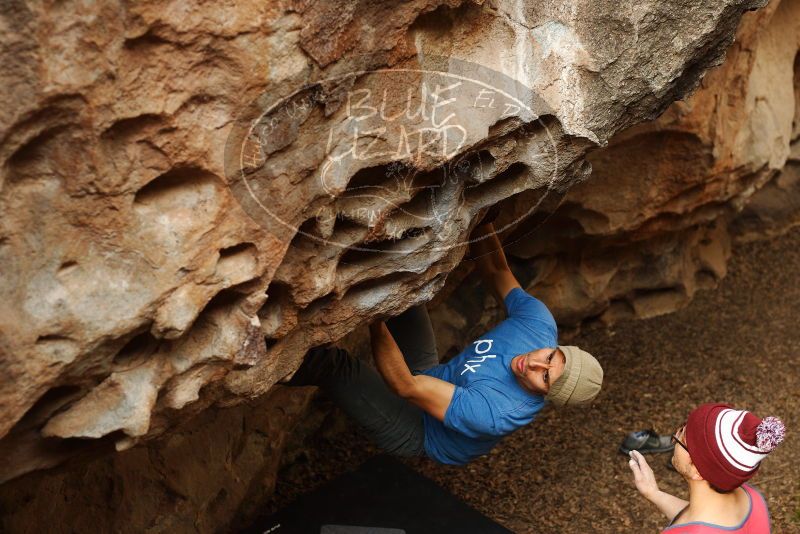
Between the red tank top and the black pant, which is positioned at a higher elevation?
the black pant

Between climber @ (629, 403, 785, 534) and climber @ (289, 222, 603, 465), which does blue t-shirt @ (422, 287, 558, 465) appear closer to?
→ climber @ (289, 222, 603, 465)

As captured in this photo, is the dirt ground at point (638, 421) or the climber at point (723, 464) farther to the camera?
the dirt ground at point (638, 421)

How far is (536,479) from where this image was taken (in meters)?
3.95

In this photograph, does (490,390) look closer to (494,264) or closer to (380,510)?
(494,264)

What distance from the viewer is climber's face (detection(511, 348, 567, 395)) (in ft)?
9.44

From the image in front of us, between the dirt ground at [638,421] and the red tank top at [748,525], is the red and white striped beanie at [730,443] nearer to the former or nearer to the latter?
the red tank top at [748,525]

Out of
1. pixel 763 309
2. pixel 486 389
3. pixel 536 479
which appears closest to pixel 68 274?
pixel 486 389

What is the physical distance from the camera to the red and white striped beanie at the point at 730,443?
234 centimetres

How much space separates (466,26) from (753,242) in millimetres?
3648

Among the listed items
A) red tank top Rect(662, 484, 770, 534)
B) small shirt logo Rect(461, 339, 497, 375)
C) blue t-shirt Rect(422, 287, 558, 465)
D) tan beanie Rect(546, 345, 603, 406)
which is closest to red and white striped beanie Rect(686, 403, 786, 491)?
red tank top Rect(662, 484, 770, 534)

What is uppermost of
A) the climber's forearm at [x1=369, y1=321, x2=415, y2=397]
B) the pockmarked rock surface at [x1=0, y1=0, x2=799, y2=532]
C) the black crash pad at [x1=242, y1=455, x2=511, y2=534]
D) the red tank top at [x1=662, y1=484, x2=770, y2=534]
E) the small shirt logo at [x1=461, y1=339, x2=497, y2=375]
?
the pockmarked rock surface at [x1=0, y1=0, x2=799, y2=532]

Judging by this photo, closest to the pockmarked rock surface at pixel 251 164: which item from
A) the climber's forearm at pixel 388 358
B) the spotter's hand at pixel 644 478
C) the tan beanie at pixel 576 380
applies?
the climber's forearm at pixel 388 358

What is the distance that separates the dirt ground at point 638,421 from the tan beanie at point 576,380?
1010 mm

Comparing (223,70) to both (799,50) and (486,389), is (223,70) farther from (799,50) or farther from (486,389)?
(799,50)
